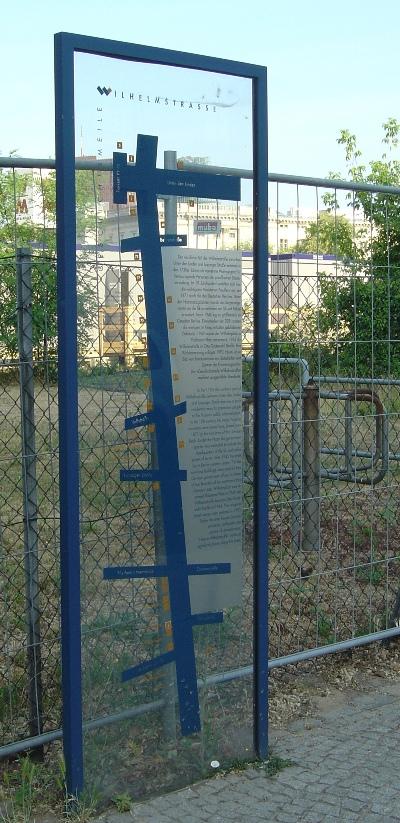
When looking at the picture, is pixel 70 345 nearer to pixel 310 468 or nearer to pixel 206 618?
pixel 206 618

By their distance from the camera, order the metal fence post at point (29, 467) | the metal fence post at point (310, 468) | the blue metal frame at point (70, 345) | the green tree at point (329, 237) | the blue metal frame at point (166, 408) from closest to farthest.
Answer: the blue metal frame at point (70, 345)
the blue metal frame at point (166, 408)
the metal fence post at point (29, 467)
the green tree at point (329, 237)
the metal fence post at point (310, 468)

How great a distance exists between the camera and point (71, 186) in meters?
3.52

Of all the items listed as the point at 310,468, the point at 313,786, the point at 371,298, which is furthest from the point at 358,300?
the point at 313,786

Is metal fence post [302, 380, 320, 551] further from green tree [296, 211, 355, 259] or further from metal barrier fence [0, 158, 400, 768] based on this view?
green tree [296, 211, 355, 259]

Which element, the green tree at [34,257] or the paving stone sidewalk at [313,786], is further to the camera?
the green tree at [34,257]

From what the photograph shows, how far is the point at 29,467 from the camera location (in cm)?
403

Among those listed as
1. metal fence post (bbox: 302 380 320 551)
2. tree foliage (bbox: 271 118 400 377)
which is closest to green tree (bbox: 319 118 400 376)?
tree foliage (bbox: 271 118 400 377)

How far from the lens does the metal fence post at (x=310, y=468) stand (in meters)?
6.57

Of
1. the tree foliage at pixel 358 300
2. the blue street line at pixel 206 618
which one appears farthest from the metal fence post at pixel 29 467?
the tree foliage at pixel 358 300

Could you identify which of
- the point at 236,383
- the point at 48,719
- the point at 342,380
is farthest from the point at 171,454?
the point at 342,380

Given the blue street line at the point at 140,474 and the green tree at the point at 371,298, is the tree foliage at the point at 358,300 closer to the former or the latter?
the green tree at the point at 371,298

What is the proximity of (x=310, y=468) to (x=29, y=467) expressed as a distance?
297 centimetres

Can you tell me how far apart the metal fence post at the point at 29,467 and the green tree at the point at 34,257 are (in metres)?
0.04

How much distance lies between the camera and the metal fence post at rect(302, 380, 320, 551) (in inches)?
259
